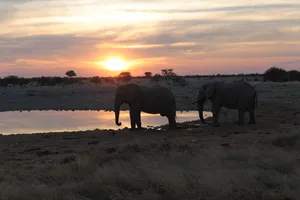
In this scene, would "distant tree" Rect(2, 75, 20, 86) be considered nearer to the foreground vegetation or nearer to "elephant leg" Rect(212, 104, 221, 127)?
"elephant leg" Rect(212, 104, 221, 127)

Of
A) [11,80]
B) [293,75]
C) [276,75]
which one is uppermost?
[11,80]

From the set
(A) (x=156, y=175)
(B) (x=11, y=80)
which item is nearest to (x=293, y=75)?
(B) (x=11, y=80)

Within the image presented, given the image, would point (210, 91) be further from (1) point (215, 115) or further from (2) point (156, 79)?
(2) point (156, 79)

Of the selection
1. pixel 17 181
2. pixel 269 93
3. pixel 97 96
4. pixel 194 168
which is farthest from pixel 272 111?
pixel 97 96

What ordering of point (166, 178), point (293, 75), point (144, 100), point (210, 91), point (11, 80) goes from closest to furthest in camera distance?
1. point (166, 178)
2. point (144, 100)
3. point (210, 91)
4. point (293, 75)
5. point (11, 80)

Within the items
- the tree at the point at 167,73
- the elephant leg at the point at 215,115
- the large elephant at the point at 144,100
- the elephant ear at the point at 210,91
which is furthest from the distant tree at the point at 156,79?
the large elephant at the point at 144,100

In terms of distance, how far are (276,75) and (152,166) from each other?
2300 inches

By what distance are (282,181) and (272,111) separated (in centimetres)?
1828

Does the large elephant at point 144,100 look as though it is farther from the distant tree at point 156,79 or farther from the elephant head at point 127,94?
the distant tree at point 156,79

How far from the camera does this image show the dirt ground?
24.1 ft

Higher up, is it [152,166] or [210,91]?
[210,91]

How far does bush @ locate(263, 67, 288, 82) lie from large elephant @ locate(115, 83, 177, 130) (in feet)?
157

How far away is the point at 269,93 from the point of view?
1575 inches

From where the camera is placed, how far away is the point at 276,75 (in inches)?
2534
